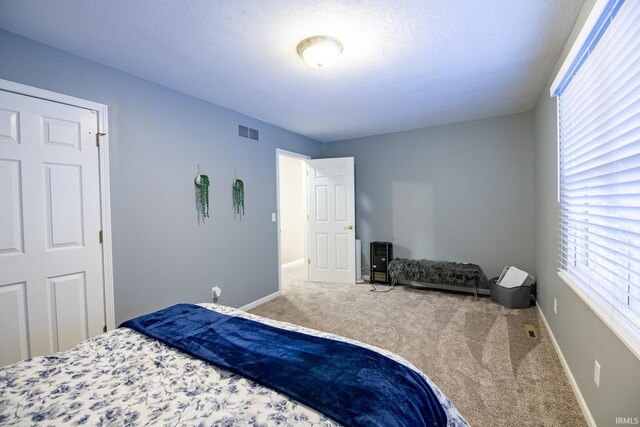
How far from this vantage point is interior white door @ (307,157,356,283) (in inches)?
186

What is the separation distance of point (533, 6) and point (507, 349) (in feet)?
8.50

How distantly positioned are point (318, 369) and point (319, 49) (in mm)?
1979

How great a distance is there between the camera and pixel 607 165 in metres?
1.46

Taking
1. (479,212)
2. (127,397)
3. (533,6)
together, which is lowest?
(127,397)

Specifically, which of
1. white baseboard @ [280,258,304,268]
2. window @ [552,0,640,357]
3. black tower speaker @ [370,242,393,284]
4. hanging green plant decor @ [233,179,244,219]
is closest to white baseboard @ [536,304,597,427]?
window @ [552,0,640,357]

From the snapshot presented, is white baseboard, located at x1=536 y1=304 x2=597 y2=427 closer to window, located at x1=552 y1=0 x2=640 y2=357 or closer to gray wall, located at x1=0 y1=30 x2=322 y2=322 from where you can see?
window, located at x1=552 y1=0 x2=640 y2=357

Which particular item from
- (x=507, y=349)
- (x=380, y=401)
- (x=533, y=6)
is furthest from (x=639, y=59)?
(x=507, y=349)

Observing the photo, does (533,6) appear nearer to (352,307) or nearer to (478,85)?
(478,85)

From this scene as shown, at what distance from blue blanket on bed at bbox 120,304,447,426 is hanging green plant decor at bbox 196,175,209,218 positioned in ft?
5.26

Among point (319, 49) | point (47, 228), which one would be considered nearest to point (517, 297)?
point (319, 49)

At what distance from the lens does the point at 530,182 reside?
3760 millimetres

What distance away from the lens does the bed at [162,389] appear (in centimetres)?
96


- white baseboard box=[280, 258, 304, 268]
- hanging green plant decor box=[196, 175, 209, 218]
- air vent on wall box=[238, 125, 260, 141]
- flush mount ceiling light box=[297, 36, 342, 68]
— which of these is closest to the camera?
flush mount ceiling light box=[297, 36, 342, 68]

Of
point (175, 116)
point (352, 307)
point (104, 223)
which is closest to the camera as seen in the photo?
point (104, 223)
